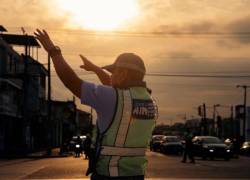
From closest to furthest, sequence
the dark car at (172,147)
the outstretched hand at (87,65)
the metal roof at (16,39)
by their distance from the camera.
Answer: the outstretched hand at (87,65) < the dark car at (172,147) < the metal roof at (16,39)

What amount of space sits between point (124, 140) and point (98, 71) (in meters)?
0.77

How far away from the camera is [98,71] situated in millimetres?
5539

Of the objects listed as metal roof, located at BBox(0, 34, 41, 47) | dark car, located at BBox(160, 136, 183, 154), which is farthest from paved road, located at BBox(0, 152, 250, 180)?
metal roof, located at BBox(0, 34, 41, 47)

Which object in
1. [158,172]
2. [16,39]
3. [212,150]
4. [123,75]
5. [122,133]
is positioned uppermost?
[16,39]

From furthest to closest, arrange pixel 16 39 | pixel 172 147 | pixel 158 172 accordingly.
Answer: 1. pixel 16 39
2. pixel 172 147
3. pixel 158 172

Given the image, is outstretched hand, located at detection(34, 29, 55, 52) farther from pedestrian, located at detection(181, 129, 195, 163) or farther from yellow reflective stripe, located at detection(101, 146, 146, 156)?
pedestrian, located at detection(181, 129, 195, 163)

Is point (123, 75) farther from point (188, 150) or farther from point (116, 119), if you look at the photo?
point (188, 150)

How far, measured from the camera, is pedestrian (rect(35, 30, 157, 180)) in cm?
497

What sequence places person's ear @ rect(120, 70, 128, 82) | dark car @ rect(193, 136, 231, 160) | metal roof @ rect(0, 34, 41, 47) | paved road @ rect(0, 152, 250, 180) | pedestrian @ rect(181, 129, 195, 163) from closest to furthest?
person's ear @ rect(120, 70, 128, 82), paved road @ rect(0, 152, 250, 180), pedestrian @ rect(181, 129, 195, 163), dark car @ rect(193, 136, 231, 160), metal roof @ rect(0, 34, 41, 47)

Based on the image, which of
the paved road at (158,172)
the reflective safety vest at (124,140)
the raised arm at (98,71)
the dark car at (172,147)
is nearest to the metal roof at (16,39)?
the dark car at (172,147)

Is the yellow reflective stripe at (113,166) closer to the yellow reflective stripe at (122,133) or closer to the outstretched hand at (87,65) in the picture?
the yellow reflective stripe at (122,133)

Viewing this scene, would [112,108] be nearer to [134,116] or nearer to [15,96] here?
[134,116]

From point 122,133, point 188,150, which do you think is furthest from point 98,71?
point 188,150

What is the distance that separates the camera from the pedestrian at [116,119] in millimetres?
4973
